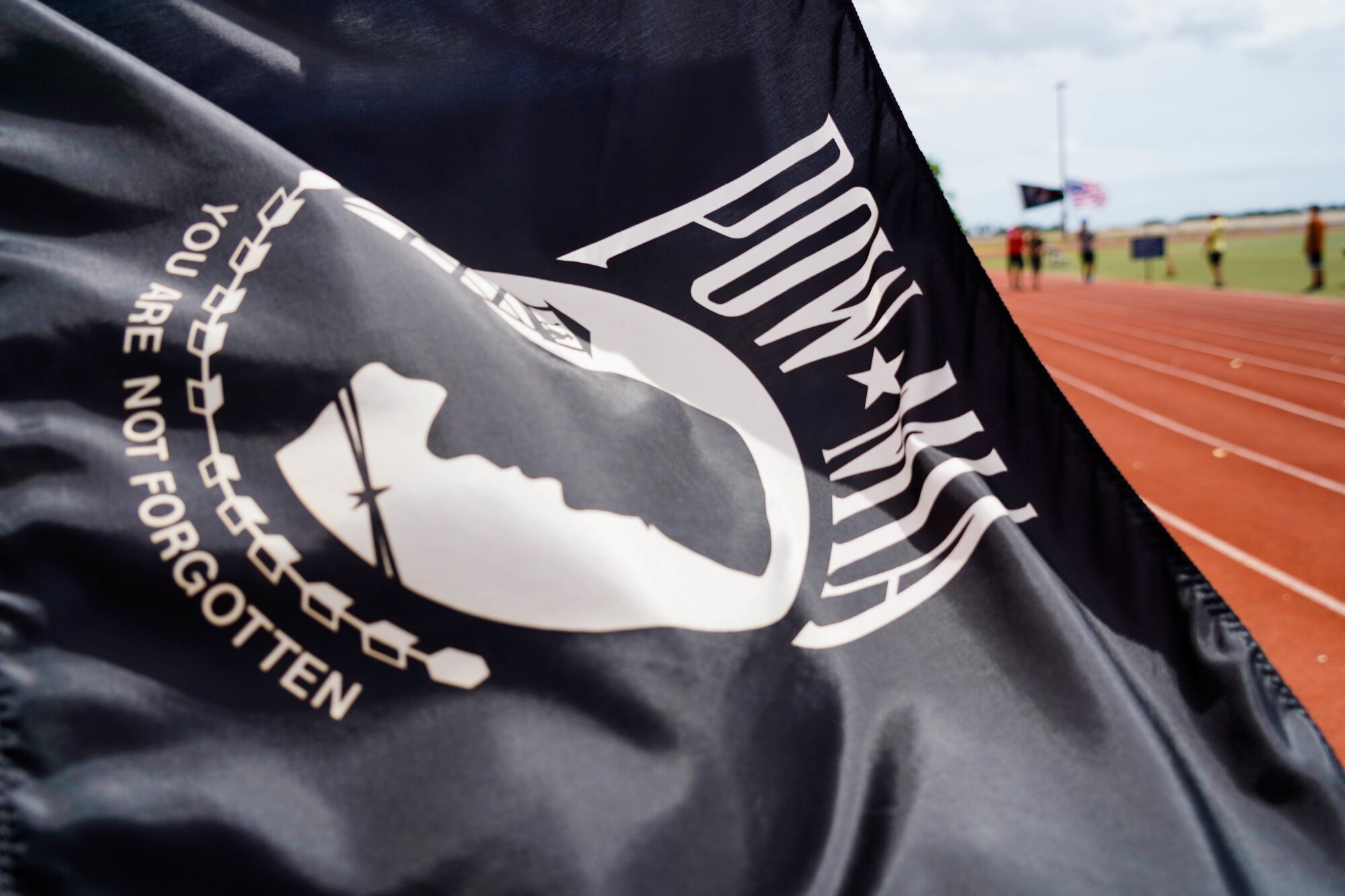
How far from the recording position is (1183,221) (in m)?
58.3

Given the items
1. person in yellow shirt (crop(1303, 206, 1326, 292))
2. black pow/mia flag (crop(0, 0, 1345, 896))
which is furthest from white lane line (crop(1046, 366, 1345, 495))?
person in yellow shirt (crop(1303, 206, 1326, 292))

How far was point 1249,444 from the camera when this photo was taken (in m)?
6.63

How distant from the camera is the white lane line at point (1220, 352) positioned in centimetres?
891

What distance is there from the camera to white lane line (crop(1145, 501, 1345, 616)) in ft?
13.3

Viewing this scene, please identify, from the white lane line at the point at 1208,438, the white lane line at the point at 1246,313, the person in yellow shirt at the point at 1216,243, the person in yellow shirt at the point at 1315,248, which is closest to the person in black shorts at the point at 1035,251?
the white lane line at the point at 1246,313

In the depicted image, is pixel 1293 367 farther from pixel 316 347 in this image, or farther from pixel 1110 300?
pixel 316 347

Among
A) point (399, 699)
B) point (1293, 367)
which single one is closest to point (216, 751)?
point (399, 699)

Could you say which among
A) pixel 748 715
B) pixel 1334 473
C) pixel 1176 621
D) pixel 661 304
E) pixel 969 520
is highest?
pixel 661 304

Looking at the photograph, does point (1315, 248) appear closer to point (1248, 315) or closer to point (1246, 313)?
point (1246, 313)

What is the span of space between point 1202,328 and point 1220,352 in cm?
250

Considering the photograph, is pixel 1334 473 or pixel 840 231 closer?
pixel 840 231

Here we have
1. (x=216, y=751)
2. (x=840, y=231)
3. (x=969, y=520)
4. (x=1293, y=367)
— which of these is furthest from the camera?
(x=1293, y=367)

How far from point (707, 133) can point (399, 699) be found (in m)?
1.18

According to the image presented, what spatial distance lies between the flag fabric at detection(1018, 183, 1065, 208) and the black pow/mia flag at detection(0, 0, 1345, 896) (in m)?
17.6
